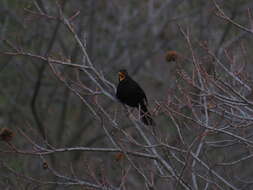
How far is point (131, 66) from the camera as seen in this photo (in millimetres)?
9336

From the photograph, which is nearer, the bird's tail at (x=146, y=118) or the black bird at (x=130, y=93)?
the bird's tail at (x=146, y=118)

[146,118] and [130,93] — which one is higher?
[130,93]

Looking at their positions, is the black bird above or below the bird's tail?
above

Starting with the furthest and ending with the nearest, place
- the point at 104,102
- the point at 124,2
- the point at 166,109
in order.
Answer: the point at 124,2
the point at 104,102
the point at 166,109

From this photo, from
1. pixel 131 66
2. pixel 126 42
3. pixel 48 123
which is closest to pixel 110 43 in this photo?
pixel 126 42

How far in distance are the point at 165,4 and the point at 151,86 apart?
156 centimetres

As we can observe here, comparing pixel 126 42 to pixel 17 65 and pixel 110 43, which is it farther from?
pixel 17 65

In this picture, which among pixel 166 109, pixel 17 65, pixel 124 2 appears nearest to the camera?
pixel 166 109

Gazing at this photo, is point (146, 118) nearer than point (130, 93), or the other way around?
point (146, 118)

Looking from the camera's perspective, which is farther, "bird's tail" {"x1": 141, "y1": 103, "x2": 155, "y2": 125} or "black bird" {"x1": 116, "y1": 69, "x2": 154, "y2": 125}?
"black bird" {"x1": 116, "y1": 69, "x2": 154, "y2": 125}

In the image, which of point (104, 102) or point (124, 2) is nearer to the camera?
point (104, 102)

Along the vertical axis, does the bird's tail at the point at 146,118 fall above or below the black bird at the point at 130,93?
below

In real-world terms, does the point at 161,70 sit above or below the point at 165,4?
below

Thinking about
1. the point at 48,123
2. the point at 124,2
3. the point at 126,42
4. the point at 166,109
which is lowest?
the point at 166,109
